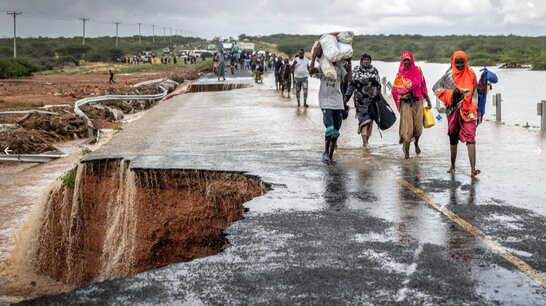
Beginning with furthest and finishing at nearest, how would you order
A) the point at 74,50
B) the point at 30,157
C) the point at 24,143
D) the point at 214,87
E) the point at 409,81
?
the point at 74,50 → the point at 214,87 → the point at 24,143 → the point at 30,157 → the point at 409,81

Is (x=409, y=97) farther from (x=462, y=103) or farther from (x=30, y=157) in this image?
(x=30, y=157)

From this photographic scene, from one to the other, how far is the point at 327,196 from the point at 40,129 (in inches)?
701

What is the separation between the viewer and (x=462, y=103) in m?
10.0

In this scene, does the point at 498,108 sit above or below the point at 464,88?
below

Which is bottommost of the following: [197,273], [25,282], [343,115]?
[25,282]

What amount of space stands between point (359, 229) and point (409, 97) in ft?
17.5

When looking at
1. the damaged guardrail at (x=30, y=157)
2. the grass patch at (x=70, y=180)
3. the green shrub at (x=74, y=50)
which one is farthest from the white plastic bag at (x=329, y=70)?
the green shrub at (x=74, y=50)

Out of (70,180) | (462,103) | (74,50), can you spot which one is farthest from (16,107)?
(74,50)

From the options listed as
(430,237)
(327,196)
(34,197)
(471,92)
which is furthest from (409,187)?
(34,197)

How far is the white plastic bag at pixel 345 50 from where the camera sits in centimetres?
1069

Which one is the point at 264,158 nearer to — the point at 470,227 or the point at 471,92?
the point at 471,92

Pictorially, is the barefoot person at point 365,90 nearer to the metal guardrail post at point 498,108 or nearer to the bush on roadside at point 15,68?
the metal guardrail post at point 498,108

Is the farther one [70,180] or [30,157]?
[30,157]

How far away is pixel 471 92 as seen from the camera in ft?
32.8
